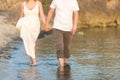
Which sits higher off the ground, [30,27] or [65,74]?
[30,27]

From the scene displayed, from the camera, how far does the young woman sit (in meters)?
12.3

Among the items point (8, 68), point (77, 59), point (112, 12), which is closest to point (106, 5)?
point (112, 12)

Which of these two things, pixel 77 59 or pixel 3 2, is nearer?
pixel 77 59

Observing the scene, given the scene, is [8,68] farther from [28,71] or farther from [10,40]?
[10,40]

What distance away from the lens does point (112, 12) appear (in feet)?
105

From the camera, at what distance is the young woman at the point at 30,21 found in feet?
40.5

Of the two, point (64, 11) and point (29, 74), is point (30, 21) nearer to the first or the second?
point (64, 11)

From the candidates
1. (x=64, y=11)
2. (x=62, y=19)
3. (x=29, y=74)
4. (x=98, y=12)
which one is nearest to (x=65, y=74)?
(x=29, y=74)

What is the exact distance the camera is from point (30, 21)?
12430 millimetres

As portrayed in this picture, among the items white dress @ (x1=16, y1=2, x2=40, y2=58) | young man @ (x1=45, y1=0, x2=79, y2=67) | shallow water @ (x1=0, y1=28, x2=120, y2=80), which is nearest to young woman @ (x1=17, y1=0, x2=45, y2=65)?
white dress @ (x1=16, y1=2, x2=40, y2=58)

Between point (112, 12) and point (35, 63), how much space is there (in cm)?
1998

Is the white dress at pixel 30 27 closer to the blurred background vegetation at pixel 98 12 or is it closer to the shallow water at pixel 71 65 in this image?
the shallow water at pixel 71 65

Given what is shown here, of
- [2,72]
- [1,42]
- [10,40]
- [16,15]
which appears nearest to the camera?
[2,72]

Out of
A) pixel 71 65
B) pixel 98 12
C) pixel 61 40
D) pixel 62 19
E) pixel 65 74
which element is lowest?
pixel 98 12
